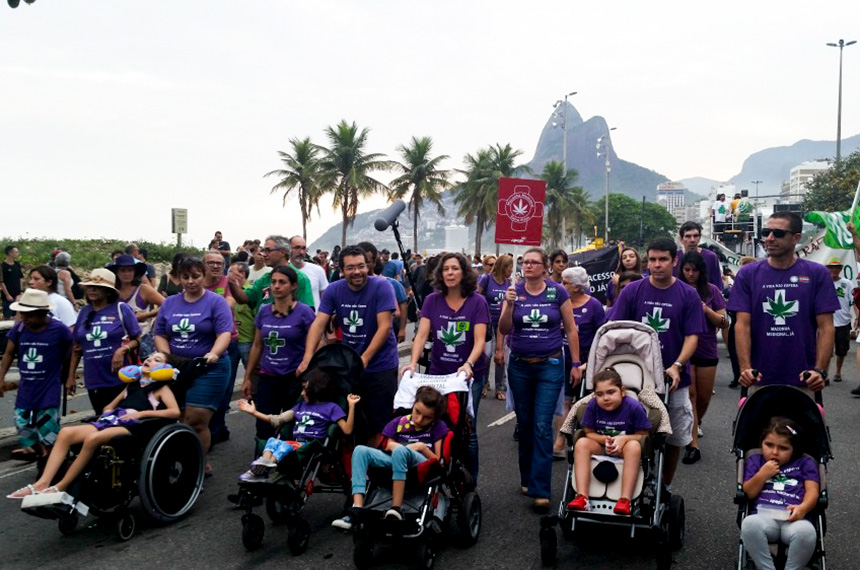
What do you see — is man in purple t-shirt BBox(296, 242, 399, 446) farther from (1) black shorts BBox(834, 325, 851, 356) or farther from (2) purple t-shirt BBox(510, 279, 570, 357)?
(1) black shorts BBox(834, 325, 851, 356)

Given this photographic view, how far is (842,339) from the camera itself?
11781mm

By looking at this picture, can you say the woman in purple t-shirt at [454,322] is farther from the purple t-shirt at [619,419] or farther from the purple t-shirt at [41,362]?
the purple t-shirt at [41,362]

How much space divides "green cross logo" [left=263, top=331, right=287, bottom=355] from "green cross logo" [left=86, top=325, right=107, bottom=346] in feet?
4.29

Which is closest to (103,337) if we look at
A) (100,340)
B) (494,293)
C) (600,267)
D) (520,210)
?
(100,340)

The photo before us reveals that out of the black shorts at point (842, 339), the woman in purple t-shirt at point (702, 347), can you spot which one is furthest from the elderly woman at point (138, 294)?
the black shorts at point (842, 339)

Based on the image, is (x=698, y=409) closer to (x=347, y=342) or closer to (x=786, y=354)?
(x=786, y=354)

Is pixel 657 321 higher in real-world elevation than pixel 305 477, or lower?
higher

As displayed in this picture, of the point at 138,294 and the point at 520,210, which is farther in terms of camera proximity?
the point at 520,210

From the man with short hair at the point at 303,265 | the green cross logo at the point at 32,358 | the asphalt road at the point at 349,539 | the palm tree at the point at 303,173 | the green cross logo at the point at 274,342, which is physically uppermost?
the palm tree at the point at 303,173

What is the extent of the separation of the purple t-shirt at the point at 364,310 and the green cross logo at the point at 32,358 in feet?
7.43

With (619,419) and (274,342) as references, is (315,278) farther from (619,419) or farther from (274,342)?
(619,419)

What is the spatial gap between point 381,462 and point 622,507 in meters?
1.48

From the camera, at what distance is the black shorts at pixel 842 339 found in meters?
11.8

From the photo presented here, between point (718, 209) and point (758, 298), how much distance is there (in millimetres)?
23506
